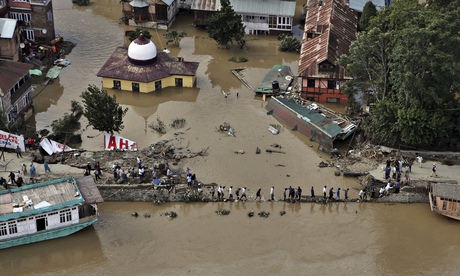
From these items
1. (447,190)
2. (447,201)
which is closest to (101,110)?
(447,190)

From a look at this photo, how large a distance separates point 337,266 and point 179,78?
2958cm

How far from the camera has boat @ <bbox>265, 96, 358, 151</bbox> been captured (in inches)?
2243

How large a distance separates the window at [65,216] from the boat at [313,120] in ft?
74.3

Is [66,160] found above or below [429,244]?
above

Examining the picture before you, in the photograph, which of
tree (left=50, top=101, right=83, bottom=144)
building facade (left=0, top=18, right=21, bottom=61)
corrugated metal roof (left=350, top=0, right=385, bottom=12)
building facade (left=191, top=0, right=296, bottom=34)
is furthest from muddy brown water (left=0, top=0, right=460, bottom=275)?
corrugated metal roof (left=350, top=0, right=385, bottom=12)

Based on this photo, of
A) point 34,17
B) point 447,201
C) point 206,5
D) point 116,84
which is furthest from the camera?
point 206,5

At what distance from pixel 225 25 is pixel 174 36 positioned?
6960mm

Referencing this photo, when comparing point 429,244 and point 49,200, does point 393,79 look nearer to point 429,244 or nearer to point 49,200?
point 429,244

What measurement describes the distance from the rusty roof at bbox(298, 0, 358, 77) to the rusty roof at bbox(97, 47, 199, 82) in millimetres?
11552

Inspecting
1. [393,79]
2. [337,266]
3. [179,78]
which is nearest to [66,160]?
[179,78]

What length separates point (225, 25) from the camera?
72625 mm

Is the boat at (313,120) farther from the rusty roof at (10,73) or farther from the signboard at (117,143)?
the rusty roof at (10,73)

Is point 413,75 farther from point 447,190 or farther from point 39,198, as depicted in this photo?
point 39,198

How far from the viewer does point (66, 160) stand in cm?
5262
